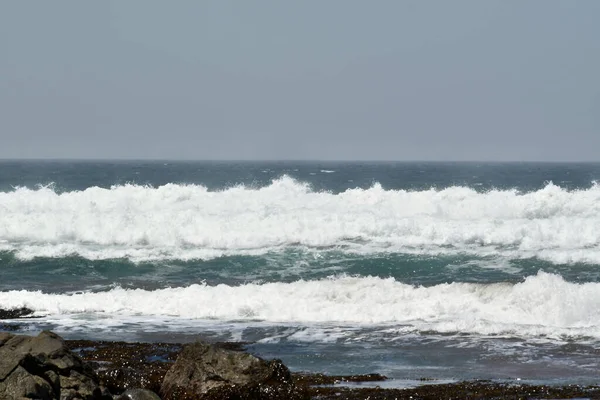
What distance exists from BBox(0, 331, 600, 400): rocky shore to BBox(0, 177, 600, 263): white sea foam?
21605 millimetres

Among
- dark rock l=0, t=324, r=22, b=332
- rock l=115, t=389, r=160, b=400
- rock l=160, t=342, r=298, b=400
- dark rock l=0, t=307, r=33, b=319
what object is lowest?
dark rock l=0, t=307, r=33, b=319

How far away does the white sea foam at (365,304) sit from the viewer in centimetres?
2367

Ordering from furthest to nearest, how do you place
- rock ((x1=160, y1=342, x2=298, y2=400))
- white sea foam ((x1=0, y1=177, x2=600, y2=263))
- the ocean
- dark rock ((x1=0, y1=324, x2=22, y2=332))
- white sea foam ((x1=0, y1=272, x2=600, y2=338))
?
1. white sea foam ((x1=0, y1=177, x2=600, y2=263))
2. white sea foam ((x1=0, y1=272, x2=600, y2=338))
3. dark rock ((x1=0, y1=324, x2=22, y2=332))
4. the ocean
5. rock ((x1=160, y1=342, x2=298, y2=400))

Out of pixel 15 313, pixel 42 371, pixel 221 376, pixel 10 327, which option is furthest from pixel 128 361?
pixel 15 313

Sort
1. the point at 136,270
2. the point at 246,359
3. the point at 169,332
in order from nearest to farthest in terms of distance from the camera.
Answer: the point at 246,359
the point at 169,332
the point at 136,270

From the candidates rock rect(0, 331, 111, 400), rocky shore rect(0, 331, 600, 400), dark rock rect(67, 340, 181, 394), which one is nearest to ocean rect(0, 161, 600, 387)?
rocky shore rect(0, 331, 600, 400)

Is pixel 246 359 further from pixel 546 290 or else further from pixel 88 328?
pixel 546 290

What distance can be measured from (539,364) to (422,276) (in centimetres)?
1389

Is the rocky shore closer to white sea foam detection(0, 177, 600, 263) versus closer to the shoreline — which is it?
the shoreline

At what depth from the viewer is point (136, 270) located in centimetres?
3525

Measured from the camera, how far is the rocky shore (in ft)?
42.6

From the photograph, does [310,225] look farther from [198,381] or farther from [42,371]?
[42,371]

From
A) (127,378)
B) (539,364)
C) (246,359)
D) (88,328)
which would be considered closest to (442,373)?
(539,364)

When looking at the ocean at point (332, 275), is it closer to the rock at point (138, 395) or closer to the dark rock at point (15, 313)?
the dark rock at point (15, 313)
